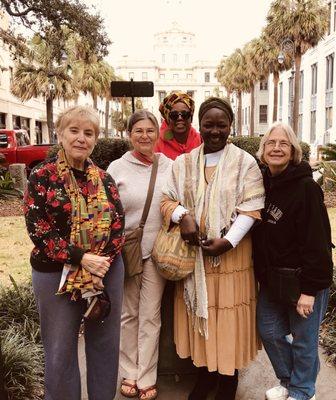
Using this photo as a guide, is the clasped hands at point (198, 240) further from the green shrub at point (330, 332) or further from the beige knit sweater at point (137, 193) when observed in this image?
the green shrub at point (330, 332)

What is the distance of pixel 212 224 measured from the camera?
8.71 feet

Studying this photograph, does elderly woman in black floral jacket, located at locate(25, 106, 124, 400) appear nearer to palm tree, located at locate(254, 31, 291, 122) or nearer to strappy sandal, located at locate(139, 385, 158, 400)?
strappy sandal, located at locate(139, 385, 158, 400)

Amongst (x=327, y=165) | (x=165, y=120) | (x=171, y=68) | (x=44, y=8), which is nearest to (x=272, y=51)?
(x=44, y=8)

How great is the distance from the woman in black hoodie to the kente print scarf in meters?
0.98

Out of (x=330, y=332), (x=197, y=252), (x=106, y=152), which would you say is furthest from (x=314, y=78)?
(x=197, y=252)

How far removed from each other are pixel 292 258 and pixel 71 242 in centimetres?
126

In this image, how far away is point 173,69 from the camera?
117250 millimetres

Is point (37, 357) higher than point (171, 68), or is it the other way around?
point (171, 68)

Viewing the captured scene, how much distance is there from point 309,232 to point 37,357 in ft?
7.26

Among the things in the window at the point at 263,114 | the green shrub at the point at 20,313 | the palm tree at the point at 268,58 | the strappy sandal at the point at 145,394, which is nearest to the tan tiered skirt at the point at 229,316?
the strappy sandal at the point at 145,394

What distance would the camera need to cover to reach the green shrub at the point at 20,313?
12.6 feet

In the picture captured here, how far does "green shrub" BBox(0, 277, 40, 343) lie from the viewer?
385 cm

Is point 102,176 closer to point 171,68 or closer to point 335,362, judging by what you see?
point 335,362

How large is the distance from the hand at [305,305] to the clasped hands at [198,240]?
20.2 inches
